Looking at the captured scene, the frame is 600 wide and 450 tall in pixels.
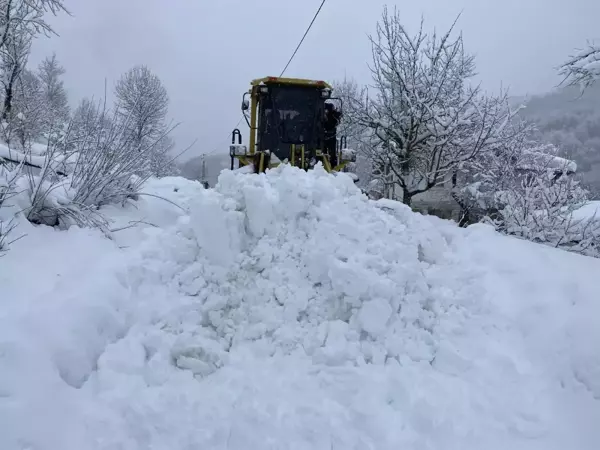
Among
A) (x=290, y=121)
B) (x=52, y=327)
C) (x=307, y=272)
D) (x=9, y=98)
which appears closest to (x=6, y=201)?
(x=52, y=327)

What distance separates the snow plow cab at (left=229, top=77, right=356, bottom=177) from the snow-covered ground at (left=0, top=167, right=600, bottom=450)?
17.8 ft

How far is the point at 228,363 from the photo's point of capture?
10.4ft

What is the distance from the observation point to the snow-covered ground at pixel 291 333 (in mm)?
2559

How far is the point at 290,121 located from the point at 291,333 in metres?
7.45

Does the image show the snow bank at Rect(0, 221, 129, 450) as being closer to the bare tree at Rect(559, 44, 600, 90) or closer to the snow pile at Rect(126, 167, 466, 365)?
the snow pile at Rect(126, 167, 466, 365)

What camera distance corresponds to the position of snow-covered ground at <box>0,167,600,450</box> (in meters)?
2.56

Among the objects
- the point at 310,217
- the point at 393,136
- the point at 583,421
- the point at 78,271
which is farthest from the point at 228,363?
the point at 393,136

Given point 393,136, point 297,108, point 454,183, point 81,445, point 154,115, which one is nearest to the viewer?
point 81,445

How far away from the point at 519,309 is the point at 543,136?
57.0ft

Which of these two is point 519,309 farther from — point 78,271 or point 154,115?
point 154,115

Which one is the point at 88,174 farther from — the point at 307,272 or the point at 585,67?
the point at 585,67

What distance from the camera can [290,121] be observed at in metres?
10.1

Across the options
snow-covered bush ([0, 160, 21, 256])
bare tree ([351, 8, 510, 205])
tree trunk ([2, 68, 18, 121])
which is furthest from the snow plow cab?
tree trunk ([2, 68, 18, 121])

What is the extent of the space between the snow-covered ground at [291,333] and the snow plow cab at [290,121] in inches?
214
